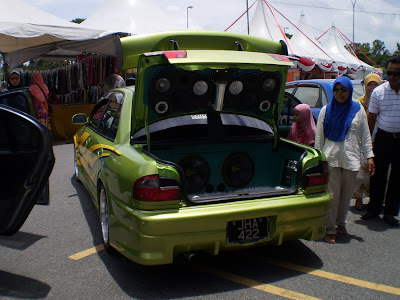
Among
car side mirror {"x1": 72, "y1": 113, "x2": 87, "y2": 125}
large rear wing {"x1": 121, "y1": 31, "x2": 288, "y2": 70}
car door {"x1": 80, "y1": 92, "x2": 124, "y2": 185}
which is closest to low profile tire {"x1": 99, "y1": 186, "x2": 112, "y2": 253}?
car door {"x1": 80, "y1": 92, "x2": 124, "y2": 185}

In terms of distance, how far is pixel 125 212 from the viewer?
10.1 feet

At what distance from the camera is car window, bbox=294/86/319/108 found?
731cm

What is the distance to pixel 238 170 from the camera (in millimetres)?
4078

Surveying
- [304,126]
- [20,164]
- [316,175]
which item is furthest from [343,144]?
[20,164]

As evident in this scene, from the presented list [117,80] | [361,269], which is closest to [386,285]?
[361,269]

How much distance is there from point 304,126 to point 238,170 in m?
1.13

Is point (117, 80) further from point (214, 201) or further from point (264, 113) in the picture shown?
point (214, 201)

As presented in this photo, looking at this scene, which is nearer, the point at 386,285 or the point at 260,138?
the point at 386,285

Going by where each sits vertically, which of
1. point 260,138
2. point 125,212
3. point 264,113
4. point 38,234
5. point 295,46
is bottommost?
point 38,234

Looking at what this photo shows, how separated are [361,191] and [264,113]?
6.90 ft

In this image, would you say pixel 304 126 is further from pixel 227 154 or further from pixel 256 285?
pixel 256 285

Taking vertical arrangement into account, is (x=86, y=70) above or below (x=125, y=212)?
above

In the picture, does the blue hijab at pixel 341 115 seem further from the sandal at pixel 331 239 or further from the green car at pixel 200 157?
the sandal at pixel 331 239

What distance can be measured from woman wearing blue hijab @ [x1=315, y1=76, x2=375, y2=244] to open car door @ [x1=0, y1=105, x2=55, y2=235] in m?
2.75
